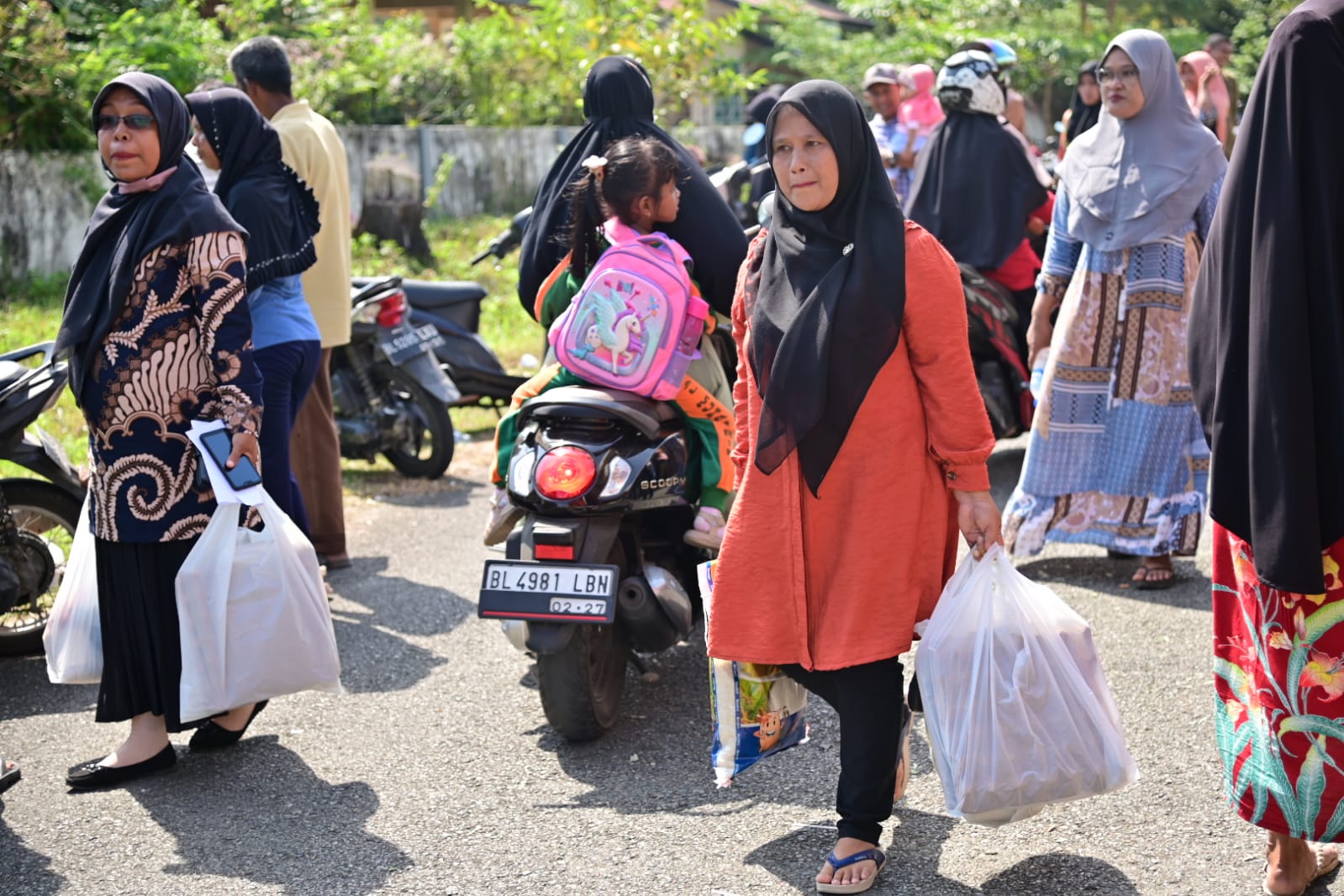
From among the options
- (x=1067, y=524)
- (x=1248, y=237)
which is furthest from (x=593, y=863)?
(x=1067, y=524)

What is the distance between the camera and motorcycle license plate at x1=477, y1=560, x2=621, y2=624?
14.0ft

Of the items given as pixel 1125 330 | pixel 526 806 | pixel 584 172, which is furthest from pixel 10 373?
pixel 1125 330

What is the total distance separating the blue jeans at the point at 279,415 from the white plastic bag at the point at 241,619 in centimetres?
120

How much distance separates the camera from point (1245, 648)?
132 inches

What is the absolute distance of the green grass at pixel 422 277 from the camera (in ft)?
27.8

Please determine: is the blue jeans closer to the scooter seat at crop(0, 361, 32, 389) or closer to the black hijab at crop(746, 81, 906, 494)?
the scooter seat at crop(0, 361, 32, 389)

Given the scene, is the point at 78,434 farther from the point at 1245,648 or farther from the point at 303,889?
the point at 1245,648

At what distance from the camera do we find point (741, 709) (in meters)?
3.73

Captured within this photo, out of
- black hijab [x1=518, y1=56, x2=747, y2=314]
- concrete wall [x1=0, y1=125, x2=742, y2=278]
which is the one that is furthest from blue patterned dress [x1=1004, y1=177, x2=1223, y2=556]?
concrete wall [x1=0, y1=125, x2=742, y2=278]

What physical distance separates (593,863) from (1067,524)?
3061mm

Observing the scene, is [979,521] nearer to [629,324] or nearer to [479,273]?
[629,324]

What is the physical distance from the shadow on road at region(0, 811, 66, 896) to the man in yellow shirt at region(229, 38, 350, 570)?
2.59 metres

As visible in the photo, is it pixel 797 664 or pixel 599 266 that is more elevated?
pixel 599 266

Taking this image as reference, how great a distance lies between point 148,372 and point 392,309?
366 centimetres
